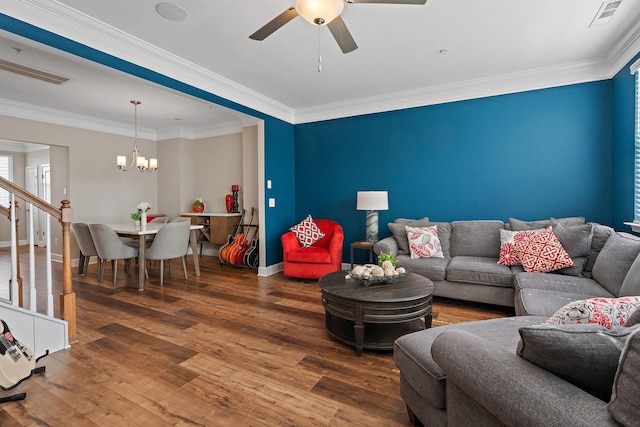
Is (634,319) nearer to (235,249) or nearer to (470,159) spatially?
(470,159)

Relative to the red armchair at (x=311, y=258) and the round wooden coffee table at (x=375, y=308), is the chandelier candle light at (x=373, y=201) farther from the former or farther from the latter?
the round wooden coffee table at (x=375, y=308)

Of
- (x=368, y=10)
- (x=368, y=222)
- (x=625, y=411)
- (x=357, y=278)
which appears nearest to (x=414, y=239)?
(x=368, y=222)

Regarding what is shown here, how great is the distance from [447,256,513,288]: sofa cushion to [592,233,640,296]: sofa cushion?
699 mm

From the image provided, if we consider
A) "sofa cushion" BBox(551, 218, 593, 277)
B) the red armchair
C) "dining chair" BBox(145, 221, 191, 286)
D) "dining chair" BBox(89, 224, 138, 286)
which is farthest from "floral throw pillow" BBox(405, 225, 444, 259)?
"dining chair" BBox(89, 224, 138, 286)

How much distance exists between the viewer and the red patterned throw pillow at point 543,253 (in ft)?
9.77

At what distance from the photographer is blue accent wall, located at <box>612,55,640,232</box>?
10.2 ft

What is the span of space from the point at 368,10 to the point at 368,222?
2.62m

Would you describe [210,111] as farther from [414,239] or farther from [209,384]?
[209,384]

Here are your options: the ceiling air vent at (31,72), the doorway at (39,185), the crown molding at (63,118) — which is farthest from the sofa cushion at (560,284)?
the doorway at (39,185)

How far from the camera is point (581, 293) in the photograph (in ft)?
7.88

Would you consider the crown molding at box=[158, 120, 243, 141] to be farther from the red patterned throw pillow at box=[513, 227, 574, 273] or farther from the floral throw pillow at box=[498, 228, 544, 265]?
the red patterned throw pillow at box=[513, 227, 574, 273]

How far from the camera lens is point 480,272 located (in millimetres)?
3242

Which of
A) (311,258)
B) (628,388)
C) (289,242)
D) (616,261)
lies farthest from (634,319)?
(289,242)

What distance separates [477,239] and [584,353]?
10.3 ft
